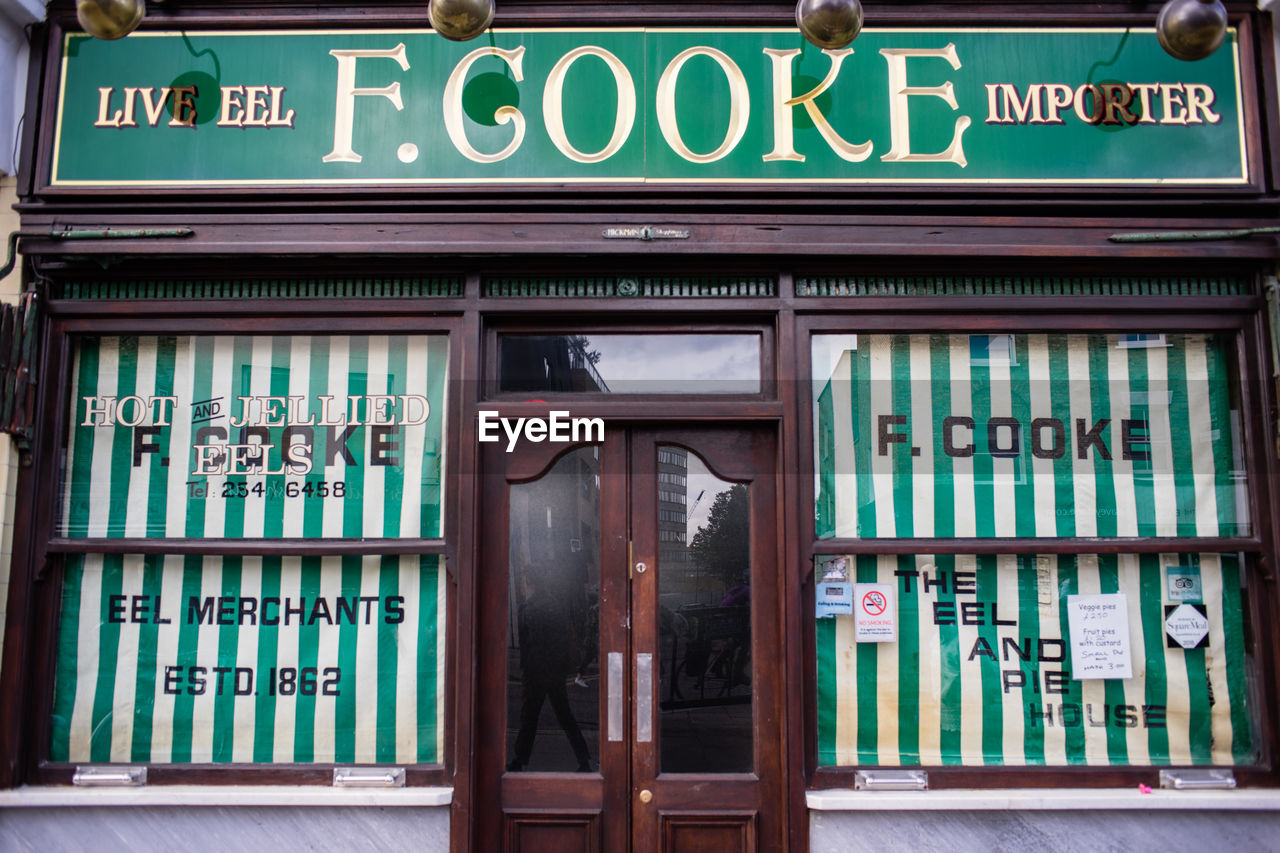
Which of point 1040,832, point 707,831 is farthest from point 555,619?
point 1040,832

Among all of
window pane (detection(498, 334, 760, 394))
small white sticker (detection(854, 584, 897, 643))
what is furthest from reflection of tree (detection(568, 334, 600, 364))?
small white sticker (detection(854, 584, 897, 643))

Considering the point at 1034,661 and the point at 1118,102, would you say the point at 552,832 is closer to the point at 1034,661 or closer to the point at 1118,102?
the point at 1034,661

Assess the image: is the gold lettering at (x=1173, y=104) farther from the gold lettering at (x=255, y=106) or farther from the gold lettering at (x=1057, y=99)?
the gold lettering at (x=255, y=106)

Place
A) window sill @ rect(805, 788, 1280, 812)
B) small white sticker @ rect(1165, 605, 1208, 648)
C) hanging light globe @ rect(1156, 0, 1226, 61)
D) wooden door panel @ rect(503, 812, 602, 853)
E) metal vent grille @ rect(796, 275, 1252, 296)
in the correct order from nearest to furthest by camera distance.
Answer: hanging light globe @ rect(1156, 0, 1226, 61), window sill @ rect(805, 788, 1280, 812), wooden door panel @ rect(503, 812, 602, 853), small white sticker @ rect(1165, 605, 1208, 648), metal vent grille @ rect(796, 275, 1252, 296)

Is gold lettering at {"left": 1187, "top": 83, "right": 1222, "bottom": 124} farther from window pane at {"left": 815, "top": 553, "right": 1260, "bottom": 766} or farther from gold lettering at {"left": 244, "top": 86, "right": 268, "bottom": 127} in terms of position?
gold lettering at {"left": 244, "top": 86, "right": 268, "bottom": 127}

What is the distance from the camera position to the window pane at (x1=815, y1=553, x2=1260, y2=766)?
4172 mm

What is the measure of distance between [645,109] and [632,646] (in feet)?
8.96

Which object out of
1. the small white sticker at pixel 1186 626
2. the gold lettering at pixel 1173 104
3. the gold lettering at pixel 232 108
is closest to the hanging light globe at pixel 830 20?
the gold lettering at pixel 1173 104

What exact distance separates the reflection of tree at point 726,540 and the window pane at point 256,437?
4.36ft

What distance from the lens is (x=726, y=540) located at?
4324 millimetres

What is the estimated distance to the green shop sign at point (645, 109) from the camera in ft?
14.4

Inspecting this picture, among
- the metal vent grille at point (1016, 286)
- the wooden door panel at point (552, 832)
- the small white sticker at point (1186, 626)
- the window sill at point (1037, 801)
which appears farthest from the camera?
the metal vent grille at point (1016, 286)

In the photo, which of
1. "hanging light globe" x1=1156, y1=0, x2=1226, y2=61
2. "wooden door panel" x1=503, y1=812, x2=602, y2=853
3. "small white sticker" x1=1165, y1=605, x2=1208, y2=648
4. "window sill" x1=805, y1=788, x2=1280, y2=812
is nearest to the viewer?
"hanging light globe" x1=1156, y1=0, x2=1226, y2=61

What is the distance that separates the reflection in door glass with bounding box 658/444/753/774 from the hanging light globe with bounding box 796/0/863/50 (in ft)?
6.66
